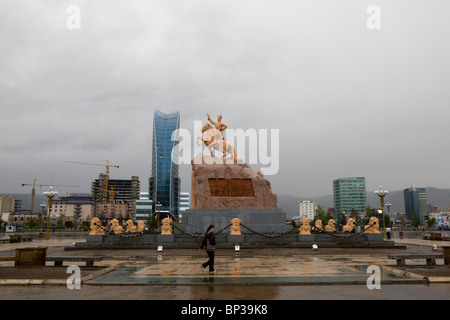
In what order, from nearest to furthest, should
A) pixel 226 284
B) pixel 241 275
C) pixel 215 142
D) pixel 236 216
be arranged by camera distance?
pixel 226 284 < pixel 241 275 < pixel 236 216 < pixel 215 142

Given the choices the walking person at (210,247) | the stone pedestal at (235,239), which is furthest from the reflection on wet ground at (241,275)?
the stone pedestal at (235,239)

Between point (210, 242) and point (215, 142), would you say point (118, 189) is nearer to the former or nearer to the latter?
point (215, 142)

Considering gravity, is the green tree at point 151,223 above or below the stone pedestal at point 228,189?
below

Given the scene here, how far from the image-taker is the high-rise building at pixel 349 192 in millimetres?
151625

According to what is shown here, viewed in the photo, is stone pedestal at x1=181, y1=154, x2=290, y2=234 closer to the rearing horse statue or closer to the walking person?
the rearing horse statue

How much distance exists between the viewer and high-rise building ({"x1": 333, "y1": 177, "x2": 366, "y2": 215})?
15162 cm

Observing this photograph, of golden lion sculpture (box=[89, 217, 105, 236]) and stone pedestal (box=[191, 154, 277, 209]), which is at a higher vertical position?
stone pedestal (box=[191, 154, 277, 209])

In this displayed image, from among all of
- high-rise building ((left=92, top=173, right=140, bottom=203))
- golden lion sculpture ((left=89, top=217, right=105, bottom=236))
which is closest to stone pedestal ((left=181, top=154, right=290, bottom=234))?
golden lion sculpture ((left=89, top=217, right=105, bottom=236))

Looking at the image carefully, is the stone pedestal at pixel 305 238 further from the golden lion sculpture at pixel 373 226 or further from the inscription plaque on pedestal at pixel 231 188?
the inscription plaque on pedestal at pixel 231 188

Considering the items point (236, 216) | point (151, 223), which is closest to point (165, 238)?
point (236, 216)

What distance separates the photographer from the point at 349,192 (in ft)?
507
